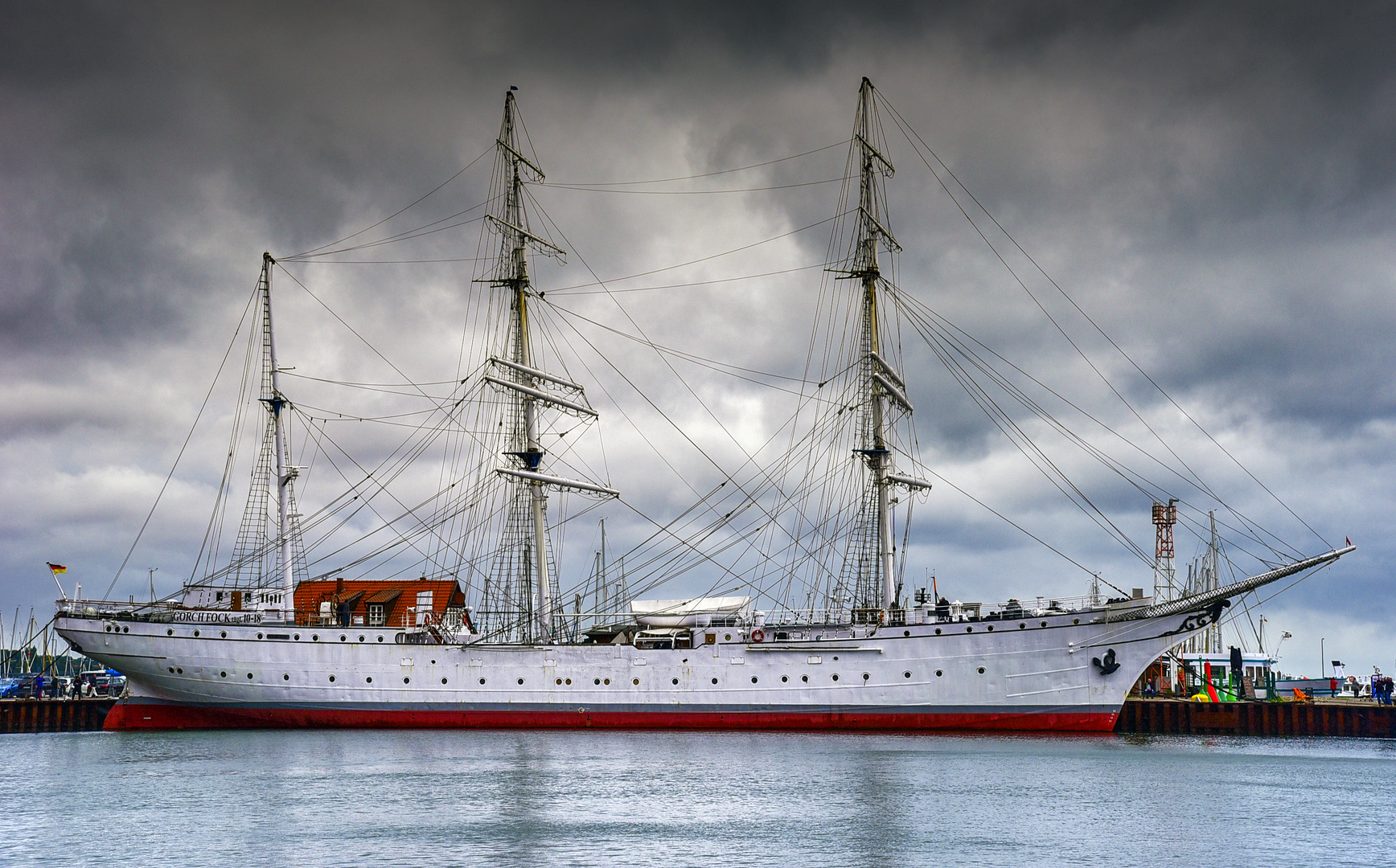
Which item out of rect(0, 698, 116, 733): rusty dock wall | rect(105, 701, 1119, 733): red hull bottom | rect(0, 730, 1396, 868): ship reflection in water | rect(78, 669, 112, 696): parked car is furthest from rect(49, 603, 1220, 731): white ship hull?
rect(78, 669, 112, 696): parked car

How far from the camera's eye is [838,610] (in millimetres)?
48812

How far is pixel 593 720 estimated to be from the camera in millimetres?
49969

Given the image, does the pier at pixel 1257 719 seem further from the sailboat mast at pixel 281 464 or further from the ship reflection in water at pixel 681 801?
the sailboat mast at pixel 281 464

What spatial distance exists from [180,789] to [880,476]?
31.3 m

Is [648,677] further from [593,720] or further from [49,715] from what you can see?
[49,715]

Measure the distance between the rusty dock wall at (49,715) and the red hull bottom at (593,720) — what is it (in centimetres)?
1092

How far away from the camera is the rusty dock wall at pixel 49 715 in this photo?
62531 mm

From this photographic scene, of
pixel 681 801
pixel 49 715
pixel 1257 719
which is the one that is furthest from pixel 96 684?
pixel 1257 719

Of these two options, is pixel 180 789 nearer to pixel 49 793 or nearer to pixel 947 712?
pixel 49 793

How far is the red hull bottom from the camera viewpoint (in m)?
46.7

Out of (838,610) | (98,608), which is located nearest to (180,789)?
(98,608)

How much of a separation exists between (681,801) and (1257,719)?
3943 centimetres

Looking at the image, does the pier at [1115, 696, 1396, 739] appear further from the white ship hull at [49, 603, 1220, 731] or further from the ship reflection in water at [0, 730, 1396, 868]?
the white ship hull at [49, 603, 1220, 731]

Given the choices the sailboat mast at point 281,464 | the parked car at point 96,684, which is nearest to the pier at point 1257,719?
the sailboat mast at point 281,464
